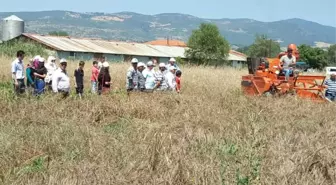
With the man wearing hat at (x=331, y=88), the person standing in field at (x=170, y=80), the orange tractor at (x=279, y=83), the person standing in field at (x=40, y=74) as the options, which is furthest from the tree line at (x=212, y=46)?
the person standing in field at (x=40, y=74)

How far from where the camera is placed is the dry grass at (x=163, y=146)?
16.7 feet

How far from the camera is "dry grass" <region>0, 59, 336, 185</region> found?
5.10 metres

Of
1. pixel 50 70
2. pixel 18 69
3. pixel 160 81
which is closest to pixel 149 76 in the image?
pixel 160 81

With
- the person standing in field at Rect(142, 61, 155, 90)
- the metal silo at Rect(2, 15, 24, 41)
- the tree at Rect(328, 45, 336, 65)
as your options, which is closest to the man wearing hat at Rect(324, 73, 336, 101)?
the person standing in field at Rect(142, 61, 155, 90)

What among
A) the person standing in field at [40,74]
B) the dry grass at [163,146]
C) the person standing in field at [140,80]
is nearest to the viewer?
the dry grass at [163,146]

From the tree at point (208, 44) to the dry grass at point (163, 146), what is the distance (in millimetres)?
63812

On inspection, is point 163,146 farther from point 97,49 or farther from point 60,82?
point 97,49

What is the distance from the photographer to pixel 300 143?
6.23m

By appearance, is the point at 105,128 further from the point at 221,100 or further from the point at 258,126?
the point at 221,100

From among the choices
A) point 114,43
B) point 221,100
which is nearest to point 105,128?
point 221,100

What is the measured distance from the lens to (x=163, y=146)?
230 inches

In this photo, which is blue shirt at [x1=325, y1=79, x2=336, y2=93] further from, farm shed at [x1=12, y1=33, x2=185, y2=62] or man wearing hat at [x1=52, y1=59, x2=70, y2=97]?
farm shed at [x1=12, y1=33, x2=185, y2=62]

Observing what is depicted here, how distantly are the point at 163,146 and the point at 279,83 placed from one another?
343 inches

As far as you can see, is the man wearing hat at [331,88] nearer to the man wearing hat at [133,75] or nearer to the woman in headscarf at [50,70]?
the man wearing hat at [133,75]
